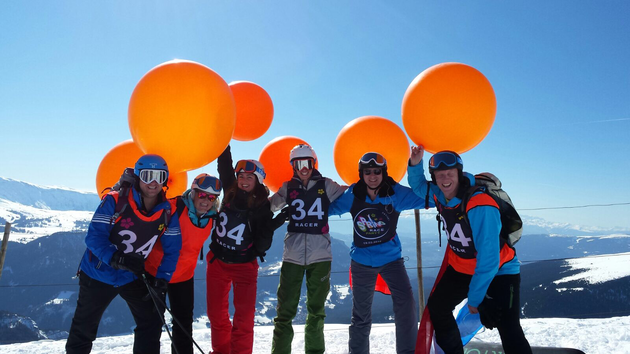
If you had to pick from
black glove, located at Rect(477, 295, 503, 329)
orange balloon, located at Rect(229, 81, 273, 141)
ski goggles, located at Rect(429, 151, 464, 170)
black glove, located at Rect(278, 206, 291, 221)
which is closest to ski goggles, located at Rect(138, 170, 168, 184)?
black glove, located at Rect(278, 206, 291, 221)

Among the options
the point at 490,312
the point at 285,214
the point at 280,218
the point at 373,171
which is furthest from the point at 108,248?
the point at 490,312

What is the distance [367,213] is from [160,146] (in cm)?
226

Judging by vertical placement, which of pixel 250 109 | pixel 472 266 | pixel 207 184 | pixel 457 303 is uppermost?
pixel 250 109

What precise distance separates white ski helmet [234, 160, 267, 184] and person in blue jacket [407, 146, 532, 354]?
1.83 metres

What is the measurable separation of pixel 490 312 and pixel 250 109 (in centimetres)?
341

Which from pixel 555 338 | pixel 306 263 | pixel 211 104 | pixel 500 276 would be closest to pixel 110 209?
pixel 211 104

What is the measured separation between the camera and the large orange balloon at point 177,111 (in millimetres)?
3035

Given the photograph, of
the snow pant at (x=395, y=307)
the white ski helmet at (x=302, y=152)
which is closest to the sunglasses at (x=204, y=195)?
the white ski helmet at (x=302, y=152)

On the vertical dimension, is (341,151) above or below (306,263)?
above

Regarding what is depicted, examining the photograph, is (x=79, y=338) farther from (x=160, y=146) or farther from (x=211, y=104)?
(x=211, y=104)

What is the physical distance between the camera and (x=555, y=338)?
4910 millimetres

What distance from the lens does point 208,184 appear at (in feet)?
11.6

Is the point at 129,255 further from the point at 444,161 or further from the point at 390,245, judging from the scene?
the point at 444,161

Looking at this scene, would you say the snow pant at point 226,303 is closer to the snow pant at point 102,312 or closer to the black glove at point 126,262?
the snow pant at point 102,312
